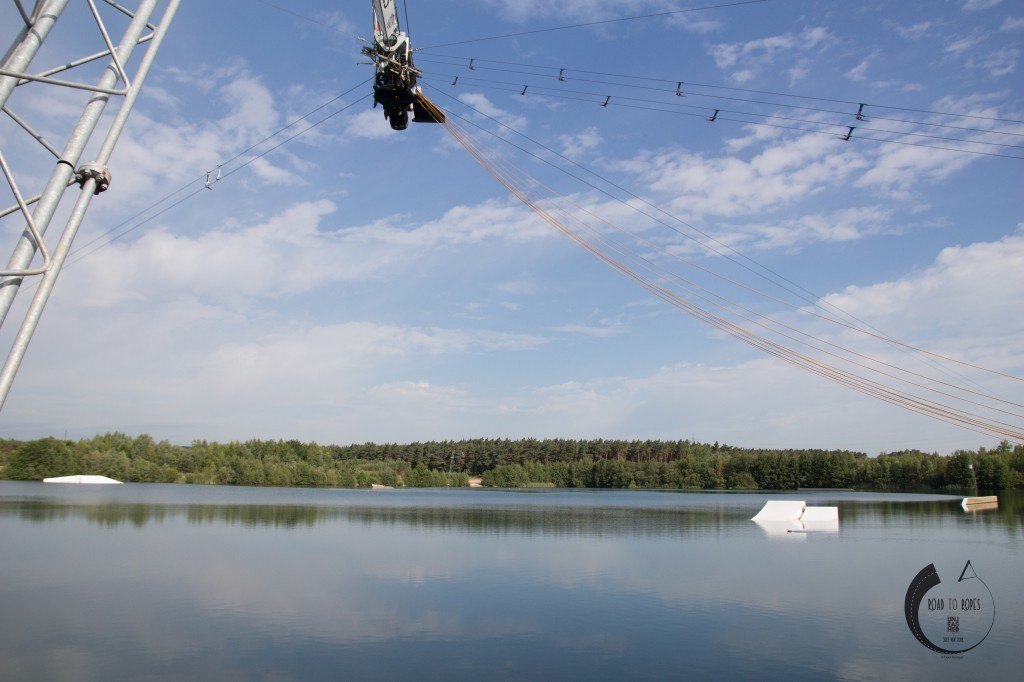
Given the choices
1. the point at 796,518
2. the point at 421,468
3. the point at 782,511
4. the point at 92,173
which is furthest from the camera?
the point at 421,468

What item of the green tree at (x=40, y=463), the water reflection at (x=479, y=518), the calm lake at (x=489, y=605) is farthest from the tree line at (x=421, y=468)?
the calm lake at (x=489, y=605)

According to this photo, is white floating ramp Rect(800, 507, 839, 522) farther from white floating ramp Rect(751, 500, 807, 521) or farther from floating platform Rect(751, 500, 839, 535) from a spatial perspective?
white floating ramp Rect(751, 500, 807, 521)

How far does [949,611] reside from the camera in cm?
2650

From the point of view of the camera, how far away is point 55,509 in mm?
60844

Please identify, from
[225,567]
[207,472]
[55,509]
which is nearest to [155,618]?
[225,567]

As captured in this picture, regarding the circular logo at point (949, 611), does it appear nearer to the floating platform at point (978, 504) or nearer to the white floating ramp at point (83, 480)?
the floating platform at point (978, 504)

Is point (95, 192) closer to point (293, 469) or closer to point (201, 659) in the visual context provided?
point (201, 659)

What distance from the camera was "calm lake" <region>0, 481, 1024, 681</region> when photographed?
18125mm

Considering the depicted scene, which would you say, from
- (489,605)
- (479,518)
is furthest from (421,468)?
(489,605)

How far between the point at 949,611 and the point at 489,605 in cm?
1779

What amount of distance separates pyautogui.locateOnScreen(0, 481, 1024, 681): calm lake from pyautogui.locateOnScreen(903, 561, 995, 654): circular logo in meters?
0.16

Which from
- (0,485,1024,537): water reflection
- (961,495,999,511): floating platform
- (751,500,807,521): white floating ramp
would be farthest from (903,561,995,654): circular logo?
(961,495,999,511): floating platform

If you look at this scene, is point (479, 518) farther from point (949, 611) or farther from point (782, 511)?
point (949, 611)

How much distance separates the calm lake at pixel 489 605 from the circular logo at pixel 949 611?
0.16 metres
